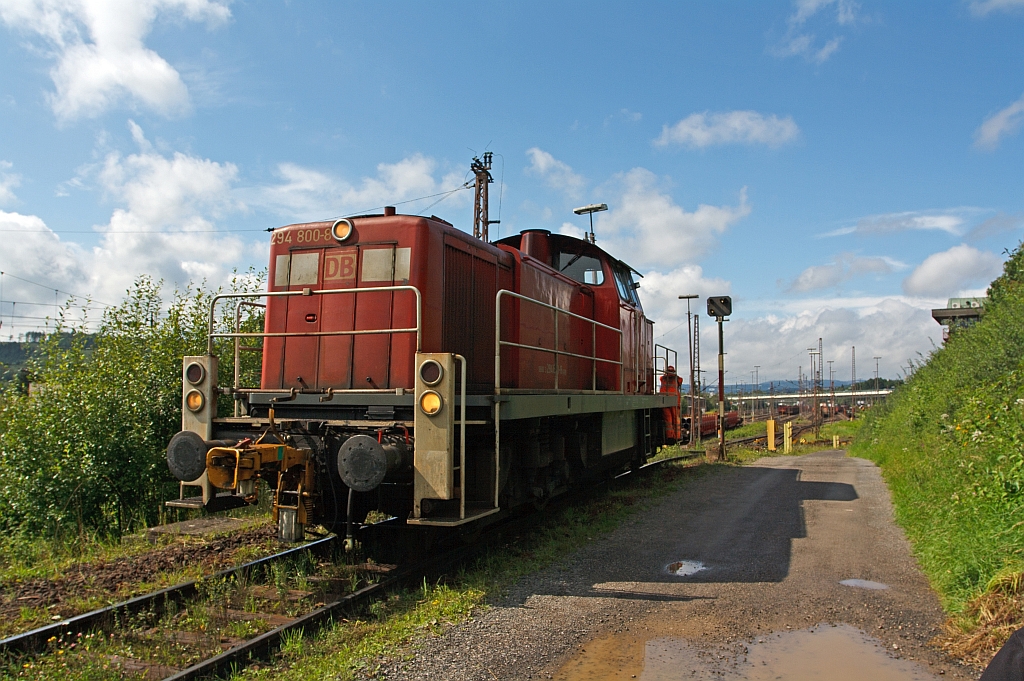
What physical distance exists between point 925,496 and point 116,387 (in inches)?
416

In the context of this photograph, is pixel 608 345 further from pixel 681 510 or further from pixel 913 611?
A: pixel 913 611

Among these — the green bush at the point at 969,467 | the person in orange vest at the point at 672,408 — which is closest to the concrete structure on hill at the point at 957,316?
the green bush at the point at 969,467

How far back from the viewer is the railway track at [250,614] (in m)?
4.32

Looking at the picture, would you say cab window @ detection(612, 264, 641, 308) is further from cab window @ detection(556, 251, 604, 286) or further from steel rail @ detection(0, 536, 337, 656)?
steel rail @ detection(0, 536, 337, 656)

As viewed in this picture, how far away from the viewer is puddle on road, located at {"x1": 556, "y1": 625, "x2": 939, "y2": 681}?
424 centimetres

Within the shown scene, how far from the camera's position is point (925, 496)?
8.69m

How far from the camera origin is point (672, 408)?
1482cm

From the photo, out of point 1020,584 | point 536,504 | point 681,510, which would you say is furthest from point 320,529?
point 1020,584

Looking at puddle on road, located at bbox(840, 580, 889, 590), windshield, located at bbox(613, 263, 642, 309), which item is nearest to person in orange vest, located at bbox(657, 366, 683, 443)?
windshield, located at bbox(613, 263, 642, 309)

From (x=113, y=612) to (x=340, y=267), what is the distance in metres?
3.49

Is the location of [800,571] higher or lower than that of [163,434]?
lower

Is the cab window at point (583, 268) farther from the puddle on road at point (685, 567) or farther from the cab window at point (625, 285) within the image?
the puddle on road at point (685, 567)

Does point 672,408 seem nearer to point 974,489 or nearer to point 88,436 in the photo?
point 974,489

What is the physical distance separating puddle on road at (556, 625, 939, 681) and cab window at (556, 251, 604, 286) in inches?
261
